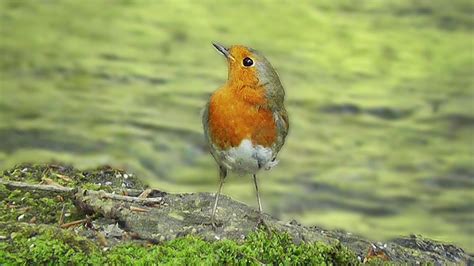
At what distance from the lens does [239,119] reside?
4410 millimetres

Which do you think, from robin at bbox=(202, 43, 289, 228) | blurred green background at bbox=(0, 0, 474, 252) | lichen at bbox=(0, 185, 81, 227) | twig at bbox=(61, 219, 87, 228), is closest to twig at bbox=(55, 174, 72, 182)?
lichen at bbox=(0, 185, 81, 227)

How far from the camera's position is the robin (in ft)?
14.5

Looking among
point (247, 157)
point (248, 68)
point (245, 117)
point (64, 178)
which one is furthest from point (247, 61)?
point (64, 178)

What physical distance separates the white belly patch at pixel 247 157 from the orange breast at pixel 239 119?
0.02 m

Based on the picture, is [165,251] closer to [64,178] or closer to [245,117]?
[245,117]

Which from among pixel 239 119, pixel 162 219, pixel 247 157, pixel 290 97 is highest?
pixel 239 119

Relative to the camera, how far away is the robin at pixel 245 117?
14.5ft

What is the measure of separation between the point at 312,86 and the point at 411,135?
1.76m

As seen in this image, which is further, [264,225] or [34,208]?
[34,208]

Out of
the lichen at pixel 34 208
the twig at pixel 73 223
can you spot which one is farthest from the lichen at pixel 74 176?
the twig at pixel 73 223

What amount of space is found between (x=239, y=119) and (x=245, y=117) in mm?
29

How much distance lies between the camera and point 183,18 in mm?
16234

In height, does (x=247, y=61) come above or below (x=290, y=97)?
above

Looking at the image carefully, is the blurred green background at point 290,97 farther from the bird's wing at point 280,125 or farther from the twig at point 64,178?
the bird's wing at point 280,125
